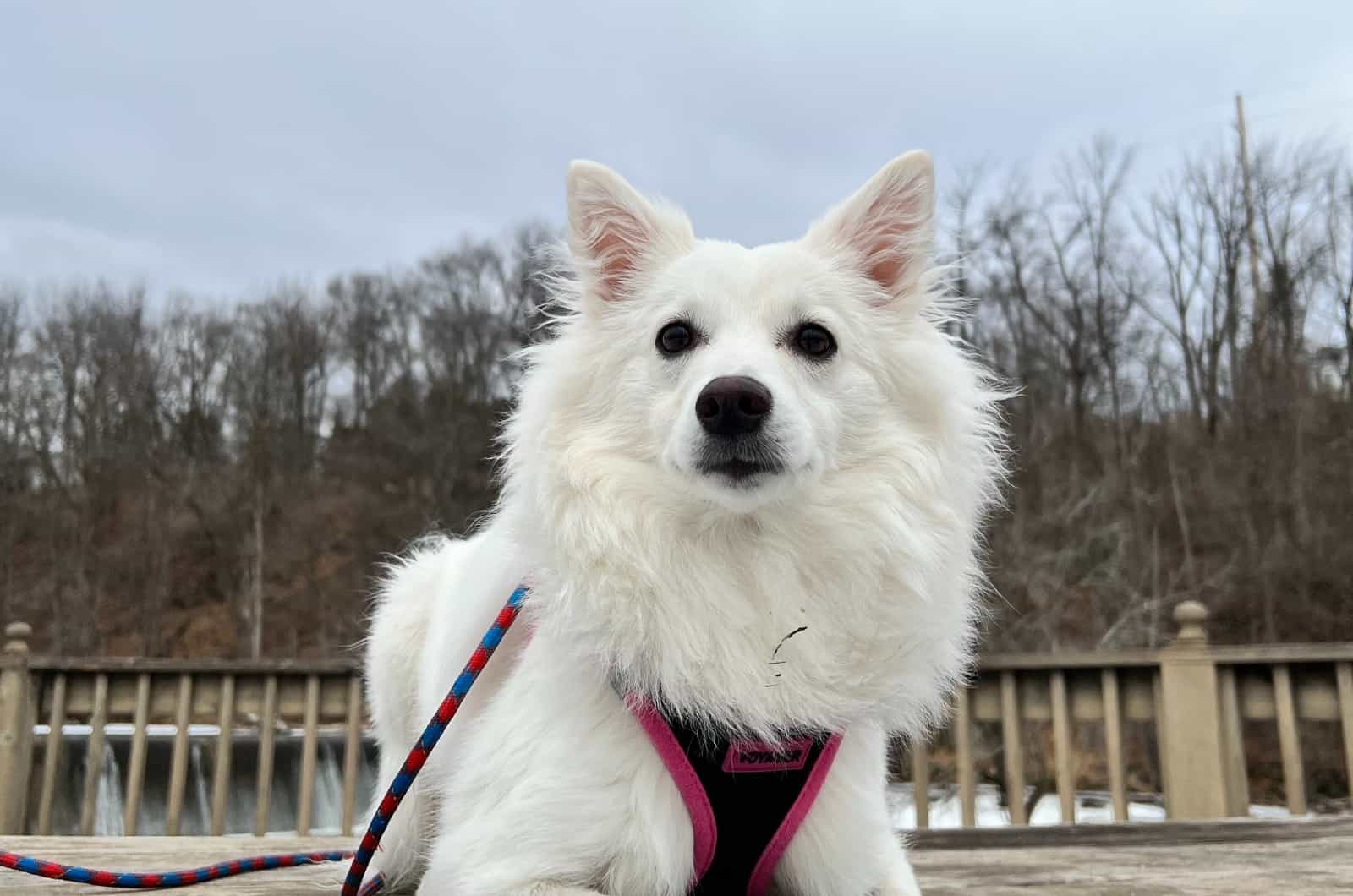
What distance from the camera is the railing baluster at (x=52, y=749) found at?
457cm

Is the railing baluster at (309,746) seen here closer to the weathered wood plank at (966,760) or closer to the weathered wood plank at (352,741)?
the weathered wood plank at (352,741)

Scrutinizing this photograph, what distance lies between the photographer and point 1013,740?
14.5ft

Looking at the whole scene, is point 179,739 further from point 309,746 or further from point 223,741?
point 309,746

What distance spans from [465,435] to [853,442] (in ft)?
71.0

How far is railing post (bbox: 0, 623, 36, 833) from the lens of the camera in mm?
4523

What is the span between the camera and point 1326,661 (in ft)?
13.0

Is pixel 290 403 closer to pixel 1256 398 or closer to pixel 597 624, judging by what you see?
pixel 1256 398

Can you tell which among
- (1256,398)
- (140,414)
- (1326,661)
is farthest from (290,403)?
(1326,661)

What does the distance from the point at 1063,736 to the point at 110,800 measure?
12356 mm

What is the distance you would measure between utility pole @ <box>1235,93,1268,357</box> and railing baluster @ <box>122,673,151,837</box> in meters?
20.0

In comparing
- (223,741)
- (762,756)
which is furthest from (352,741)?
(762,756)

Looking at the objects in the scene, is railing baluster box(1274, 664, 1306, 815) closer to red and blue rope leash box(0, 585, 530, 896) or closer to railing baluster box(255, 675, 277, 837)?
red and blue rope leash box(0, 585, 530, 896)

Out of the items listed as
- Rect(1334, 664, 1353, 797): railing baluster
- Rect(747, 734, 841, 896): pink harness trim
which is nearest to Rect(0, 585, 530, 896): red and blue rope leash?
Rect(747, 734, 841, 896): pink harness trim

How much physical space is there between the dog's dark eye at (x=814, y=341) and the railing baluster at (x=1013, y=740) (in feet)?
10.4
